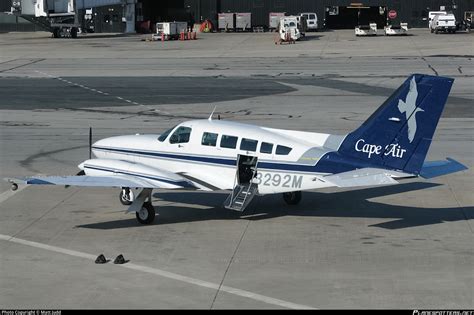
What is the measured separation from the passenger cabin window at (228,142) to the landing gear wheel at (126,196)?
3295 millimetres

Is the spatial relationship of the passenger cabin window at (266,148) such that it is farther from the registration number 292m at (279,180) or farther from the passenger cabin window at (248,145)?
the registration number 292m at (279,180)

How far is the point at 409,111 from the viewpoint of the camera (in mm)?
23281

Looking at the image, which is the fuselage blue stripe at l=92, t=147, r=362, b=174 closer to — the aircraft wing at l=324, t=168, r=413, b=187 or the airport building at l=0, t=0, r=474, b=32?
the aircraft wing at l=324, t=168, r=413, b=187

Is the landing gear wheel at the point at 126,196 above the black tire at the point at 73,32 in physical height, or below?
below

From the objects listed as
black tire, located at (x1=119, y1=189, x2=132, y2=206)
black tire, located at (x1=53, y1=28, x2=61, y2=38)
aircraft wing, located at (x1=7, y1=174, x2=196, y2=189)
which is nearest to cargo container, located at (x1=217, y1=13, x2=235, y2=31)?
black tire, located at (x1=53, y1=28, x2=61, y2=38)

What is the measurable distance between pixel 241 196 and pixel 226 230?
3.52 feet

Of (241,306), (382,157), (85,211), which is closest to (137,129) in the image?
(85,211)

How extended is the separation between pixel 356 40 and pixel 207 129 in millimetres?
76751

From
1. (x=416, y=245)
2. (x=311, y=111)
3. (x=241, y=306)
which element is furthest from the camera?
(x=311, y=111)

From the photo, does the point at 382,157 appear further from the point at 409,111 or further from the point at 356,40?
the point at 356,40

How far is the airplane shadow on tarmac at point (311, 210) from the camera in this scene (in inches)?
984

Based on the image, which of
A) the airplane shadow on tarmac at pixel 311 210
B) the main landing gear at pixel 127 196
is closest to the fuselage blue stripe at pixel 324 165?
the airplane shadow on tarmac at pixel 311 210

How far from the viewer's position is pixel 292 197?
26531 millimetres

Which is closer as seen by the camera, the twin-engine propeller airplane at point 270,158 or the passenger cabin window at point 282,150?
the twin-engine propeller airplane at point 270,158
